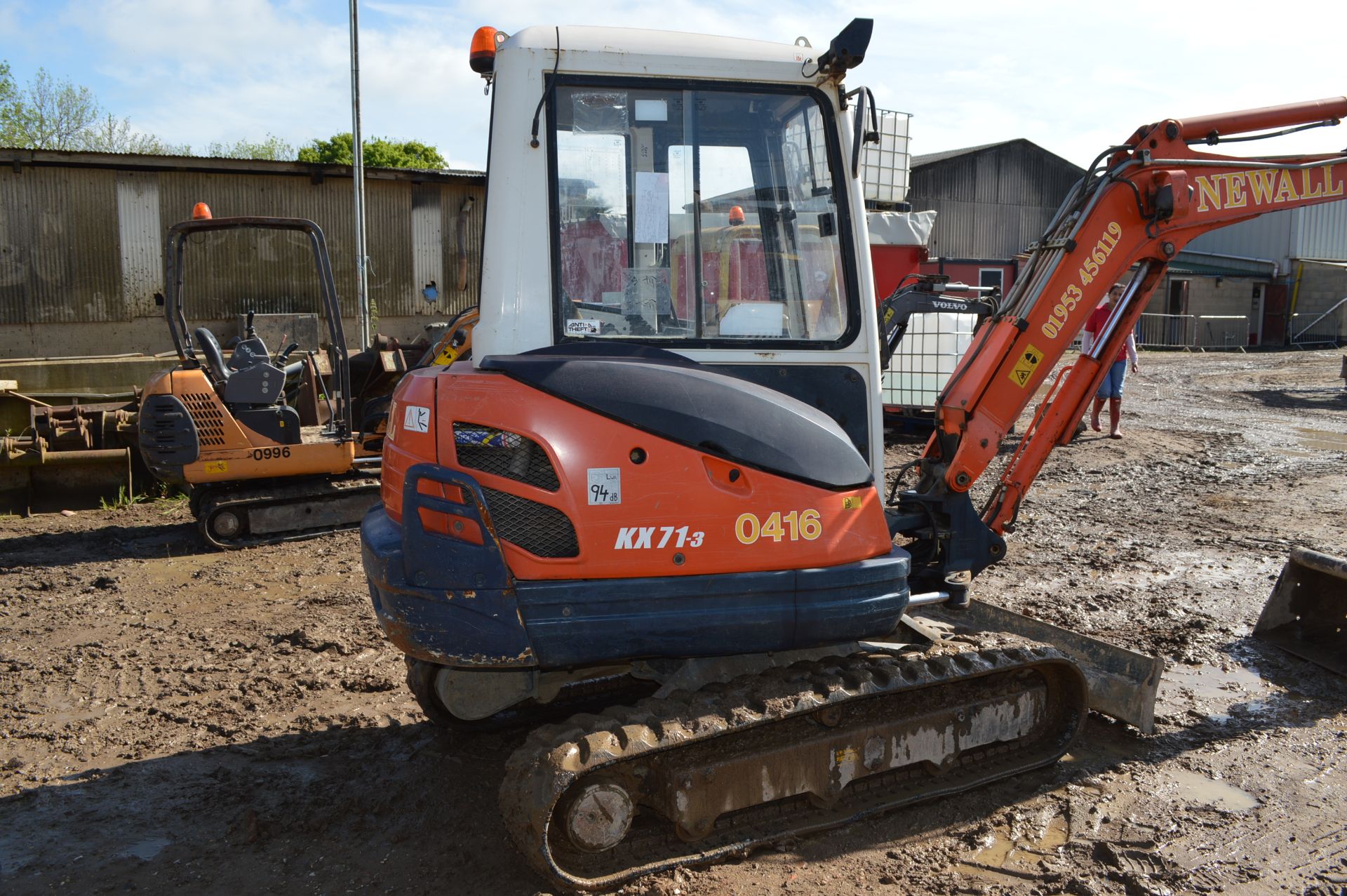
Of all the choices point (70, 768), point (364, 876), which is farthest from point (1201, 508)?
point (70, 768)

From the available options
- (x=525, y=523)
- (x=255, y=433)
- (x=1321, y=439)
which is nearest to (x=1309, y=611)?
(x=525, y=523)

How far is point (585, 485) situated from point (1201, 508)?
23.1 feet

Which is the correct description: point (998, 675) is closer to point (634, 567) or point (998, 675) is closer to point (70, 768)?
point (634, 567)

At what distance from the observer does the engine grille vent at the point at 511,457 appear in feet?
9.78

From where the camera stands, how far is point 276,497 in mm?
7734

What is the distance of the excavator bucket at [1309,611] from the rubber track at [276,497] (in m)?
6.25

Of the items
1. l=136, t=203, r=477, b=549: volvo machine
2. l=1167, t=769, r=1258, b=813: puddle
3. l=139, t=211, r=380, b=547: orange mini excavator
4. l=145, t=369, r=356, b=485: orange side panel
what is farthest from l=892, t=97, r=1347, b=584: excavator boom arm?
l=145, t=369, r=356, b=485: orange side panel

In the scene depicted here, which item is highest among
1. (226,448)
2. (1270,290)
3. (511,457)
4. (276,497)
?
(1270,290)

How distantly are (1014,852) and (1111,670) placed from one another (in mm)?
1206

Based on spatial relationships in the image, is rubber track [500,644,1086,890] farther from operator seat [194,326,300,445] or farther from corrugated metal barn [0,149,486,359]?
corrugated metal barn [0,149,486,359]

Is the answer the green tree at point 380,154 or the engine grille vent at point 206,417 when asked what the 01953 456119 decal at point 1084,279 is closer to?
the engine grille vent at point 206,417

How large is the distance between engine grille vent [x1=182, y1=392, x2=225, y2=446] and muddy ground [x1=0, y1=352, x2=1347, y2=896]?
0.88 m

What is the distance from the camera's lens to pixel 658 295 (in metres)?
3.45

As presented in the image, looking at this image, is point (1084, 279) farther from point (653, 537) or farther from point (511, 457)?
point (511, 457)
